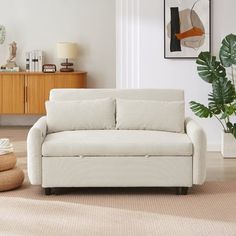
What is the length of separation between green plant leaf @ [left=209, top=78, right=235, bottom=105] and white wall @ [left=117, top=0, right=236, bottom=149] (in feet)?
1.57

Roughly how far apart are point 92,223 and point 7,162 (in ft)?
4.47

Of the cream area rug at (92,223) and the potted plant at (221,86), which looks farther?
the potted plant at (221,86)

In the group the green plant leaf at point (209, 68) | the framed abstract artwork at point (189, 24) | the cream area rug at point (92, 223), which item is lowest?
the cream area rug at point (92, 223)

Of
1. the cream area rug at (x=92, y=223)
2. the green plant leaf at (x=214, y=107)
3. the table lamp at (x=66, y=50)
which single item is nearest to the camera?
the cream area rug at (x=92, y=223)

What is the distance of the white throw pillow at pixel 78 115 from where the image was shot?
579cm

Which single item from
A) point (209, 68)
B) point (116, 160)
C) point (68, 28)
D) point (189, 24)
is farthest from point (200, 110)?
point (68, 28)

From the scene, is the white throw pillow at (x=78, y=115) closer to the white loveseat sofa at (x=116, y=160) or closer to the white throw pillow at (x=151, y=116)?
the white throw pillow at (x=151, y=116)

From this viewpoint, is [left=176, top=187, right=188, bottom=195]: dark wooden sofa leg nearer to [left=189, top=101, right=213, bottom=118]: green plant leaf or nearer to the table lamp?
[left=189, top=101, right=213, bottom=118]: green plant leaf

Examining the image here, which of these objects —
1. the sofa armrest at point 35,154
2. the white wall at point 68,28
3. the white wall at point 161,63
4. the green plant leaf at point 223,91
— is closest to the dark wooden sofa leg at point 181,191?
the sofa armrest at point 35,154

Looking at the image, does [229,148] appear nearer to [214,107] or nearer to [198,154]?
[214,107]

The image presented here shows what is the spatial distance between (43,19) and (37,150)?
4978 millimetres

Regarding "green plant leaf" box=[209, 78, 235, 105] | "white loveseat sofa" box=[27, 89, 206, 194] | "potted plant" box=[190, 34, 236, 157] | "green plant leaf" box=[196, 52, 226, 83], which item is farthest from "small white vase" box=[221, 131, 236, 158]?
"white loveseat sofa" box=[27, 89, 206, 194]

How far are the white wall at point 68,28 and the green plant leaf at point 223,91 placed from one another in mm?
3163

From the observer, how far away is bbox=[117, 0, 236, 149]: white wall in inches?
292
